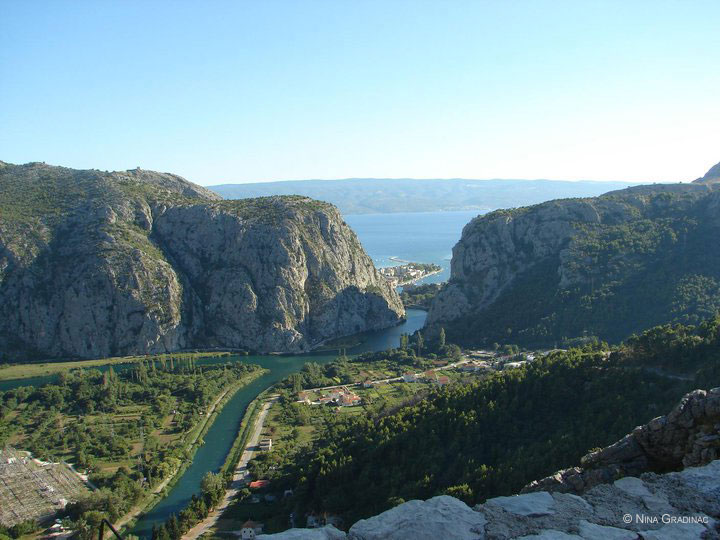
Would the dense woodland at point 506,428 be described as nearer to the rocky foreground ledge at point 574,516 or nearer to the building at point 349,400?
the rocky foreground ledge at point 574,516

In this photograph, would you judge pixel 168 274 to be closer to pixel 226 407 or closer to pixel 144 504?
pixel 226 407

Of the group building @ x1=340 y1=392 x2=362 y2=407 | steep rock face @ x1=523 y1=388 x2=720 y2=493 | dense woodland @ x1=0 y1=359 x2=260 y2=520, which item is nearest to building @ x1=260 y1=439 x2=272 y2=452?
dense woodland @ x1=0 y1=359 x2=260 y2=520

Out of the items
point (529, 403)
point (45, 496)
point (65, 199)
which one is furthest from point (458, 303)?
point (65, 199)

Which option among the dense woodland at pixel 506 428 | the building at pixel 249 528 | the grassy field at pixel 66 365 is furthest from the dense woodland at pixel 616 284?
the building at pixel 249 528

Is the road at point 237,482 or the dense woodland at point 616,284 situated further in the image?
the dense woodland at point 616,284

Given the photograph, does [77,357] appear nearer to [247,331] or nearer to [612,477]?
[247,331]

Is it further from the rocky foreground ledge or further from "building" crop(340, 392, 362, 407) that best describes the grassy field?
the rocky foreground ledge
